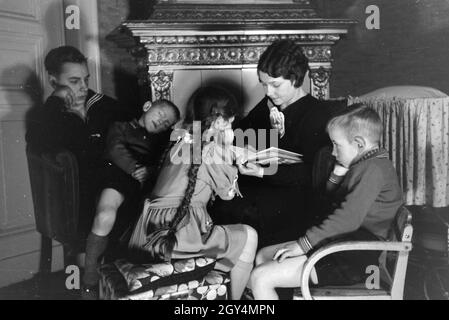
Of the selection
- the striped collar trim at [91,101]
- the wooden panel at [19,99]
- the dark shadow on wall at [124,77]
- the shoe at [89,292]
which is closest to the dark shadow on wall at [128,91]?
the dark shadow on wall at [124,77]

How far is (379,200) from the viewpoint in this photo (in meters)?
1.66

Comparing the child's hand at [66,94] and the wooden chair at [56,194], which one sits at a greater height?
the child's hand at [66,94]

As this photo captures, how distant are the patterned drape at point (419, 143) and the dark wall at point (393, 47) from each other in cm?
14

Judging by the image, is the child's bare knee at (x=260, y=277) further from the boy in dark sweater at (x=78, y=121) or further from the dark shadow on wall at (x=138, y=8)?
the dark shadow on wall at (x=138, y=8)

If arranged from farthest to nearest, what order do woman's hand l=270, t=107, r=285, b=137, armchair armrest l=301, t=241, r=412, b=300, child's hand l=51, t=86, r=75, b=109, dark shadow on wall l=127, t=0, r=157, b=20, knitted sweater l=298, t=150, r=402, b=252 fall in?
dark shadow on wall l=127, t=0, r=157, b=20 < child's hand l=51, t=86, r=75, b=109 < woman's hand l=270, t=107, r=285, b=137 < knitted sweater l=298, t=150, r=402, b=252 < armchair armrest l=301, t=241, r=412, b=300

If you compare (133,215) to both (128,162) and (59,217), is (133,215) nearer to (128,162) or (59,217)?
(128,162)

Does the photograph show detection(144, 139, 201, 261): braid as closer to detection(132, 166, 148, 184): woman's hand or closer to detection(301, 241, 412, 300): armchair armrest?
detection(132, 166, 148, 184): woman's hand

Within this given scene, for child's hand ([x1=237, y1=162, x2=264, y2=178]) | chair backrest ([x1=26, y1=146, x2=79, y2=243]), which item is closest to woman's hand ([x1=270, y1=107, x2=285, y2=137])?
child's hand ([x1=237, y1=162, x2=264, y2=178])

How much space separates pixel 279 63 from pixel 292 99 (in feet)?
0.59

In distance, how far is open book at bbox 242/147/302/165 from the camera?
201cm

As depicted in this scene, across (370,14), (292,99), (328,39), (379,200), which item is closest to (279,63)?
(292,99)

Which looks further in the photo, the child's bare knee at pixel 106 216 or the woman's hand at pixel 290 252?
the child's bare knee at pixel 106 216

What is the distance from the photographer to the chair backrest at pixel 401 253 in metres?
1.52

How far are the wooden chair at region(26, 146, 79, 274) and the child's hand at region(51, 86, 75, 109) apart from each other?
231mm
